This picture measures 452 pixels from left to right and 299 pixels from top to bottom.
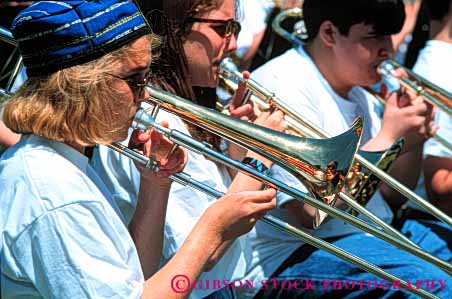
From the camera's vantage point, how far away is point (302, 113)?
2.88m

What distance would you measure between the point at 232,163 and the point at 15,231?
523mm

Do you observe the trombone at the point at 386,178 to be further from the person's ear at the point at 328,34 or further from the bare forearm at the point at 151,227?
the bare forearm at the point at 151,227

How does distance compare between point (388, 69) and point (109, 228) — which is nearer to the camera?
point (109, 228)

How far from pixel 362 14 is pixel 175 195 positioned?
1142 millimetres

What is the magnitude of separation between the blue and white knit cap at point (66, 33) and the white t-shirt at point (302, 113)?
0.96 metres

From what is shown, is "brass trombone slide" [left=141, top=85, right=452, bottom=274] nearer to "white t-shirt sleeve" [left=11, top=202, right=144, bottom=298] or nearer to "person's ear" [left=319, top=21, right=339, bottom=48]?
"white t-shirt sleeve" [left=11, top=202, right=144, bottom=298]

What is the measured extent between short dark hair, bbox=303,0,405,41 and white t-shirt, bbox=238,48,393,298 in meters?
0.16

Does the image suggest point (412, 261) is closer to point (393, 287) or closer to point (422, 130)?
point (393, 287)

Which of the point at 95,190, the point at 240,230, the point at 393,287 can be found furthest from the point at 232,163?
the point at 393,287

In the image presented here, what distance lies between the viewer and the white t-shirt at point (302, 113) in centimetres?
279

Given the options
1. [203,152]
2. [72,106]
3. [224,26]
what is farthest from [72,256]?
[224,26]

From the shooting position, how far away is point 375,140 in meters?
2.98

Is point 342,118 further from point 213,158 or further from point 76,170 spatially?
point 76,170

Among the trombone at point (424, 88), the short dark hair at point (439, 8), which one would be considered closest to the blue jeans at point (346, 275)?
the trombone at point (424, 88)
